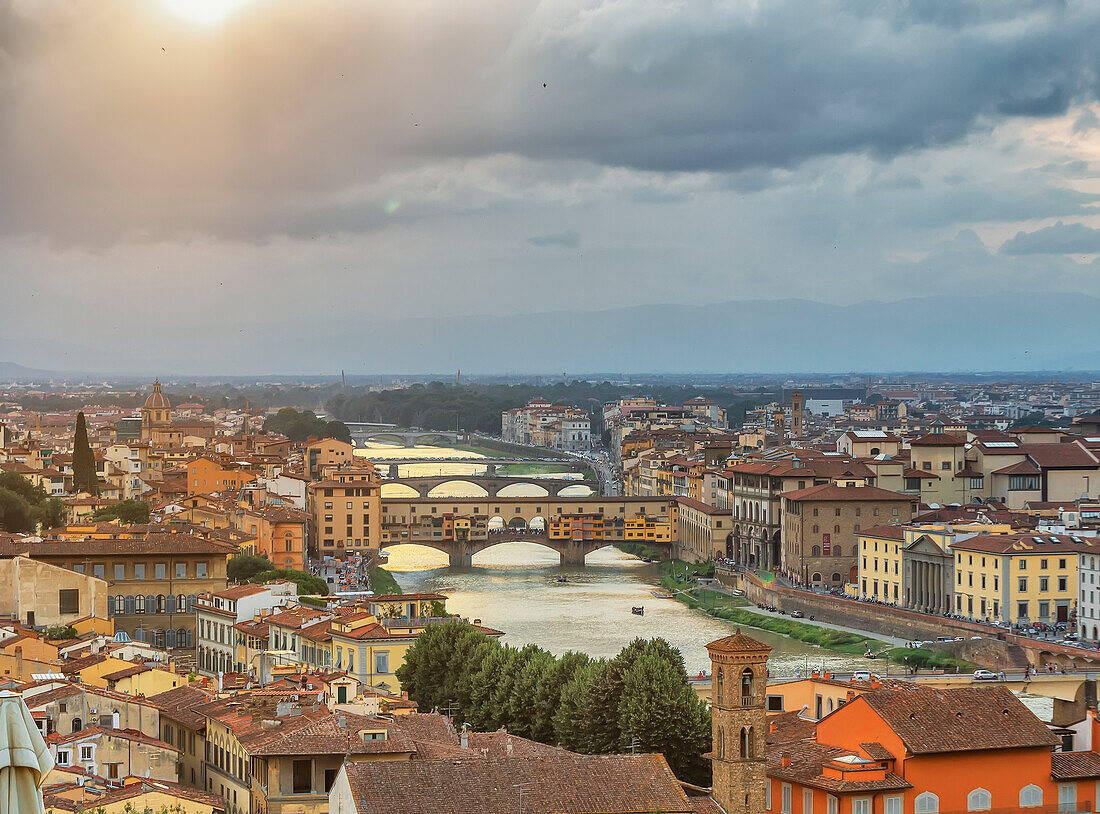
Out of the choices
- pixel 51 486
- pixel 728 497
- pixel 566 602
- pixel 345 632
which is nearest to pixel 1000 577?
pixel 566 602

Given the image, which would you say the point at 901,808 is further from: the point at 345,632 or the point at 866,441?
the point at 866,441

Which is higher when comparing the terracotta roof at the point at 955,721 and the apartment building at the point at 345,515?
the terracotta roof at the point at 955,721

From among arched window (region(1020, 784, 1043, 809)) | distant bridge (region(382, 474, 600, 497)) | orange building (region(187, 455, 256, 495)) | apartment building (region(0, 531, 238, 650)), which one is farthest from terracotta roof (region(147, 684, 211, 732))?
distant bridge (region(382, 474, 600, 497))

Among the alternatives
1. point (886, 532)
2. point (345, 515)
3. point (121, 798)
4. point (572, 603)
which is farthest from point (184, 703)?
point (345, 515)

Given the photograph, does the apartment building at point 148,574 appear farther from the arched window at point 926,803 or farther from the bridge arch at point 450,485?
the bridge arch at point 450,485

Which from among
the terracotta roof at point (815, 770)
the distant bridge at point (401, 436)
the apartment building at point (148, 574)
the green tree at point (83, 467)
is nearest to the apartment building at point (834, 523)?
A: the green tree at point (83, 467)

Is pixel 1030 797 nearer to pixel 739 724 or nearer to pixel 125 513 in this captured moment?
pixel 739 724
